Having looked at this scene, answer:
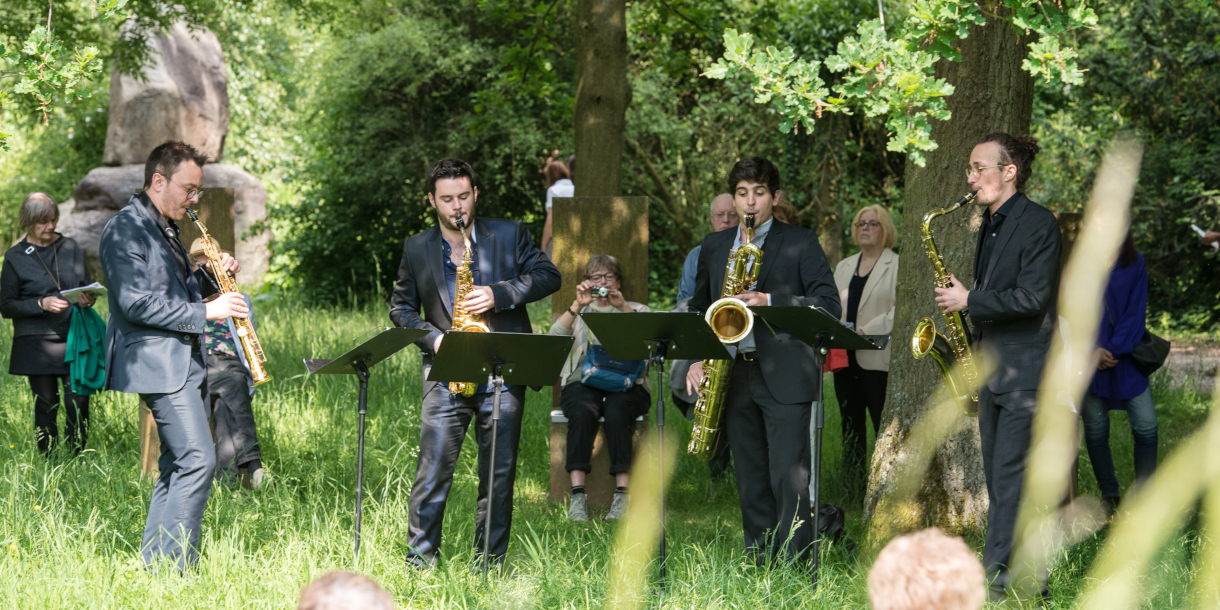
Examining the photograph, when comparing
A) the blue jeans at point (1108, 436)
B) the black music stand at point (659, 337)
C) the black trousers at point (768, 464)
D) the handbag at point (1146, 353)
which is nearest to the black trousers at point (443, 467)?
the black music stand at point (659, 337)

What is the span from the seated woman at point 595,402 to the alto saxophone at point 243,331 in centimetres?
168

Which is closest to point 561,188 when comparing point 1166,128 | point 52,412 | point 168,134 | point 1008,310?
point 52,412

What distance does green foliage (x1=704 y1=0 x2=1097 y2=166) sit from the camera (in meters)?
3.07

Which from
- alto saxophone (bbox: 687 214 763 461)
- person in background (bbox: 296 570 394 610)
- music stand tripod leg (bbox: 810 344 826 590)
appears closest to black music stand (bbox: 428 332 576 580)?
alto saxophone (bbox: 687 214 763 461)

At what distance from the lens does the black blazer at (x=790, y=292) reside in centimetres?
410

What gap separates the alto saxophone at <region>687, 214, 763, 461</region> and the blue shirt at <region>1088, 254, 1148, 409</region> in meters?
2.31

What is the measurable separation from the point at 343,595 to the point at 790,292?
9.44 feet

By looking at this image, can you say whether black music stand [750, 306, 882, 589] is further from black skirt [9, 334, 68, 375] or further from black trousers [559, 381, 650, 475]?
black skirt [9, 334, 68, 375]

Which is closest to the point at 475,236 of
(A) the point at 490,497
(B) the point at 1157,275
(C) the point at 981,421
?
(A) the point at 490,497

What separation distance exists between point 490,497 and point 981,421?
6.55 ft

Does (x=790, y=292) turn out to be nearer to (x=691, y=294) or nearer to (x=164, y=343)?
(x=691, y=294)

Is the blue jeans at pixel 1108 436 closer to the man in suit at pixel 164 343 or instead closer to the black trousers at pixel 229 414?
the man in suit at pixel 164 343

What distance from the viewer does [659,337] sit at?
370cm

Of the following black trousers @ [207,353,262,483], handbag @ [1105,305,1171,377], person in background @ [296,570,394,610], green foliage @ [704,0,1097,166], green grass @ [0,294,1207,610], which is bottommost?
green grass @ [0,294,1207,610]
